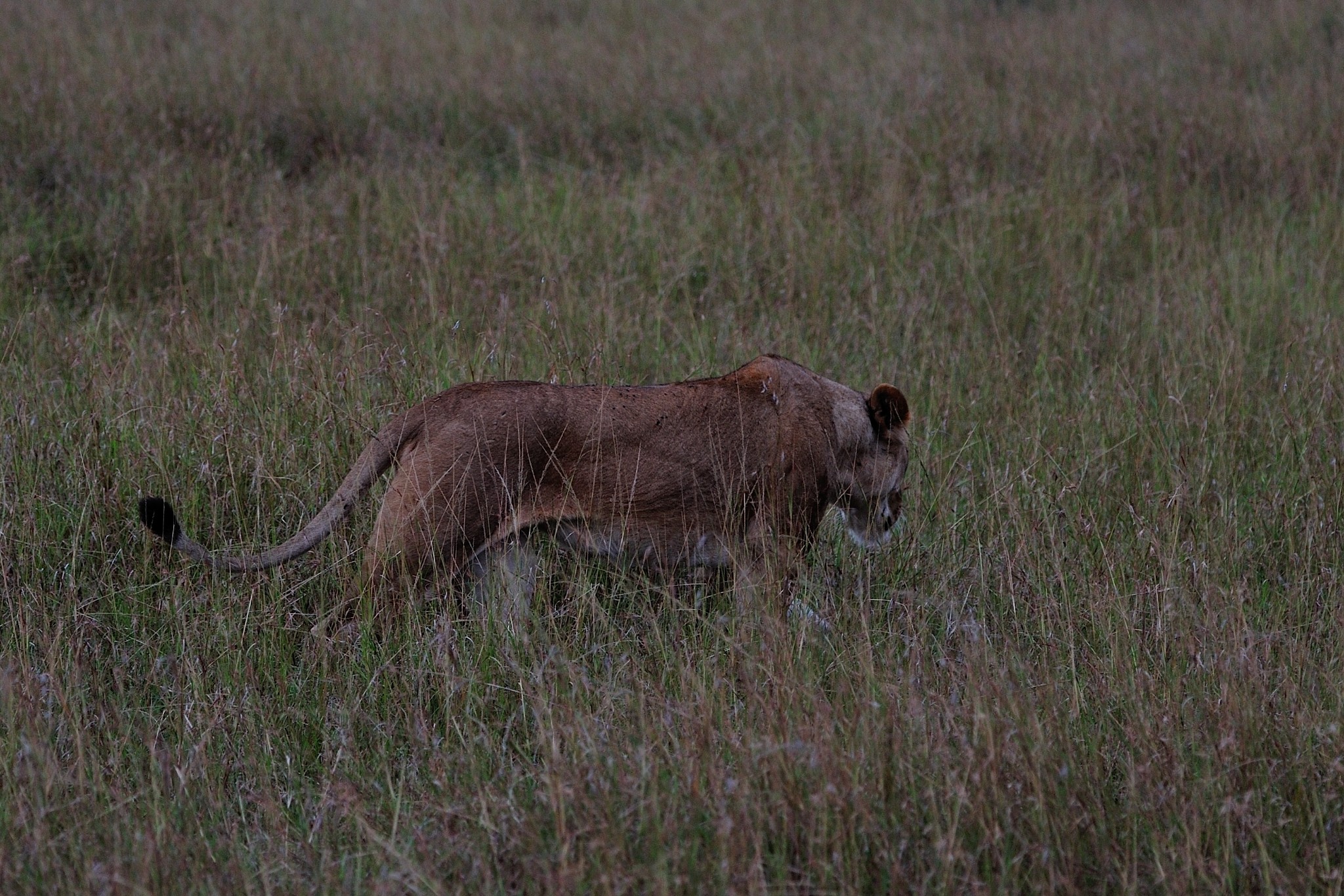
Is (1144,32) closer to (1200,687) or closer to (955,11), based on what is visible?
(955,11)

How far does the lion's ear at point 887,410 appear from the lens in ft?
13.1

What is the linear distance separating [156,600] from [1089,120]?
19.1ft

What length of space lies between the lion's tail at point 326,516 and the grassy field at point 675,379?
196mm

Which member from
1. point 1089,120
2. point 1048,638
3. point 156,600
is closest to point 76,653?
point 156,600

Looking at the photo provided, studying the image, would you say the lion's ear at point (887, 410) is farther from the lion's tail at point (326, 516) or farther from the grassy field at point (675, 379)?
the lion's tail at point (326, 516)

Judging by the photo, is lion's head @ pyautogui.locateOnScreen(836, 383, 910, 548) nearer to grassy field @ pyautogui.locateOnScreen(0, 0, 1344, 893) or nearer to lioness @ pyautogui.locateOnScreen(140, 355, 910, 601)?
lioness @ pyautogui.locateOnScreen(140, 355, 910, 601)

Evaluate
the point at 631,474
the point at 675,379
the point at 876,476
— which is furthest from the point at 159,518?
the point at 675,379

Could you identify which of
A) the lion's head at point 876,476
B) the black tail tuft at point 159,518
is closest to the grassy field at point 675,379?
the lion's head at point 876,476

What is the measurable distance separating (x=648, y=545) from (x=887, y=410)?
2.74 feet

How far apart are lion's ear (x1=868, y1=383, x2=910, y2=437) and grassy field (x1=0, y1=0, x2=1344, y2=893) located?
13.8 inches

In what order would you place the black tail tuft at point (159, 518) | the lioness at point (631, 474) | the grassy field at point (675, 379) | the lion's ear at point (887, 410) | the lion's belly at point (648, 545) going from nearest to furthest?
the grassy field at point (675, 379), the black tail tuft at point (159, 518), the lioness at point (631, 474), the lion's belly at point (648, 545), the lion's ear at point (887, 410)

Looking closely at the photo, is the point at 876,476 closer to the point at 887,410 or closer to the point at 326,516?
the point at 887,410

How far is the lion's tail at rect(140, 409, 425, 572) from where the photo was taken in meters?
3.33

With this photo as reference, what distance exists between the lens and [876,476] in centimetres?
410
